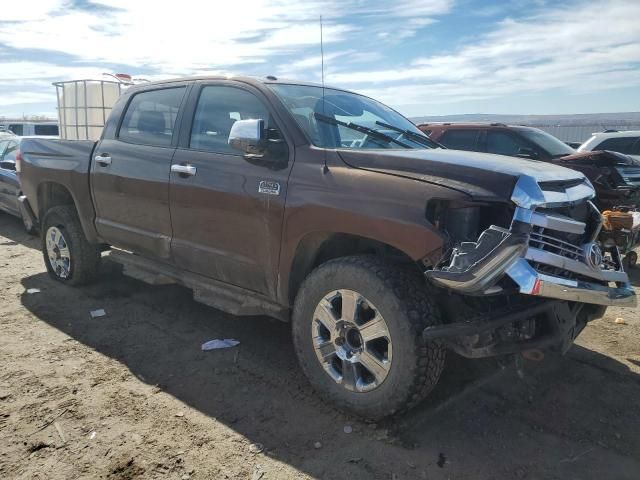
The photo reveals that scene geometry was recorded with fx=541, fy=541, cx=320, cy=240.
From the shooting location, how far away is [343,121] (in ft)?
12.4

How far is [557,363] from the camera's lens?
398 centimetres

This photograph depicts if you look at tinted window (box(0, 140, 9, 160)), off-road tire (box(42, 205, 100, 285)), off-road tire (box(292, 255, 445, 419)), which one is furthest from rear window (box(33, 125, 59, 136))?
off-road tire (box(292, 255, 445, 419))

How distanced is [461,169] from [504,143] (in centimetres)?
639

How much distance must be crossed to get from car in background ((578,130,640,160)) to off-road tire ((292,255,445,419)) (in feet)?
30.7

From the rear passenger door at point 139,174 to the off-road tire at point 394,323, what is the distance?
1.71m

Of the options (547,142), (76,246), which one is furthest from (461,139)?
(76,246)

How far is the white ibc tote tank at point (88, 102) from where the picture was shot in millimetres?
6969

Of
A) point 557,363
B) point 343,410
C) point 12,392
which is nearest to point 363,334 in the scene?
point 343,410

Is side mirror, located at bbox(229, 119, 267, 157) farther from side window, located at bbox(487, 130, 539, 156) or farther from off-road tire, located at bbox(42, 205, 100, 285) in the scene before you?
side window, located at bbox(487, 130, 539, 156)

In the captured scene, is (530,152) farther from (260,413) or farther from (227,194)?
(260,413)

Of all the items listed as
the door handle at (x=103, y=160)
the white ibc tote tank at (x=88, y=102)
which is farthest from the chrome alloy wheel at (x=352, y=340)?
the white ibc tote tank at (x=88, y=102)

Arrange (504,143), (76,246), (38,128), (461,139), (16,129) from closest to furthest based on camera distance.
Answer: (76,246), (504,143), (461,139), (38,128), (16,129)

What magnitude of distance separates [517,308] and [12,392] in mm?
3107

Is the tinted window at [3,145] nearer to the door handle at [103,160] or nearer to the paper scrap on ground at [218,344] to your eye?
the door handle at [103,160]
